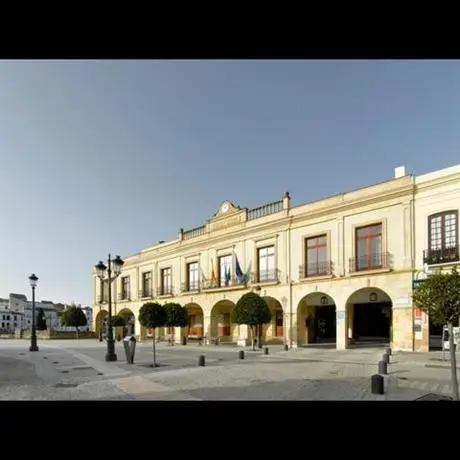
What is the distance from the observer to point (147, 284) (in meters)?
40.3

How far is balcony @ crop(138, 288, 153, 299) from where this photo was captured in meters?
39.0

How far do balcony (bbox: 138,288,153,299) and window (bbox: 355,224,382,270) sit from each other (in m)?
21.1

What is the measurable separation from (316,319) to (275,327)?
274 cm

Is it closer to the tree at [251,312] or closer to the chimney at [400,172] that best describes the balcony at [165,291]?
the tree at [251,312]

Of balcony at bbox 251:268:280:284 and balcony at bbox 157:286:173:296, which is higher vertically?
balcony at bbox 251:268:280:284

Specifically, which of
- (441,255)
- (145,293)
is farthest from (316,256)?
(145,293)

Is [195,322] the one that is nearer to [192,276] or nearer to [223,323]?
[192,276]

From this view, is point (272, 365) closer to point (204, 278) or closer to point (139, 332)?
point (204, 278)

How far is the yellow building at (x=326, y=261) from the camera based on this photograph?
19969 mm

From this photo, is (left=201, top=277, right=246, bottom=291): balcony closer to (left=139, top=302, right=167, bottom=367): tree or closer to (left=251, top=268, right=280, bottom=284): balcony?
(left=251, top=268, right=280, bottom=284): balcony

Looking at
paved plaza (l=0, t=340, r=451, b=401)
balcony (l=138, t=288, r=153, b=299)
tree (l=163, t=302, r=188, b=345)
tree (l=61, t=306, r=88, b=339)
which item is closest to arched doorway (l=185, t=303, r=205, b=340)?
balcony (l=138, t=288, r=153, b=299)
